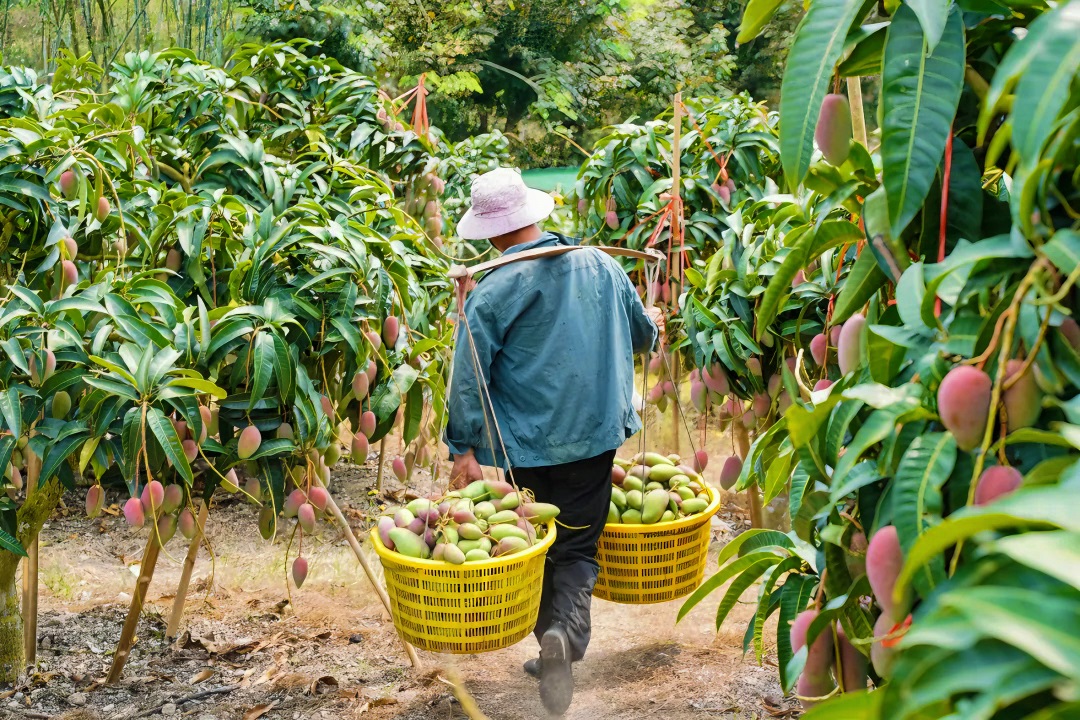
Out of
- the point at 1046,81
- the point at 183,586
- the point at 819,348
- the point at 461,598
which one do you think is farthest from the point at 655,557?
the point at 1046,81

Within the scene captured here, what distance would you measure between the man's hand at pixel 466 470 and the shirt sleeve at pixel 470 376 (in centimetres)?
2

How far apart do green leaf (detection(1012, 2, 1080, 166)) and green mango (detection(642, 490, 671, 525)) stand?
177 cm

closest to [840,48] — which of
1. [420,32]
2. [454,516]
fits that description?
[454,516]

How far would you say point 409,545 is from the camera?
1.92 m

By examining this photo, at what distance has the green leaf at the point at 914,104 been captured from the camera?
78 cm

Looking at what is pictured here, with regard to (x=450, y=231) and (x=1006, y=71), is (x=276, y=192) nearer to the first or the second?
(x=1006, y=71)

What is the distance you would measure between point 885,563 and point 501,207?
1.77m

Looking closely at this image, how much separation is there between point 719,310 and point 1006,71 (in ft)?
5.57

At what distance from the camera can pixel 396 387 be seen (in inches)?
90.7

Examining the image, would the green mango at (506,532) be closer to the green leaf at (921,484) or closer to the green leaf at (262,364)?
the green leaf at (262,364)

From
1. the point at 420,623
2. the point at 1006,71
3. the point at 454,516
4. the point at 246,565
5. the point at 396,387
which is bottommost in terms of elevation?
the point at 246,565

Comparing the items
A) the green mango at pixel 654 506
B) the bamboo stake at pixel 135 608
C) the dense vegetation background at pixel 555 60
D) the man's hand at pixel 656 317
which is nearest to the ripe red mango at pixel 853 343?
the green mango at pixel 654 506

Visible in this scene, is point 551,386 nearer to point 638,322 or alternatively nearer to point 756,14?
point 638,322

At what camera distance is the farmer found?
2336mm
